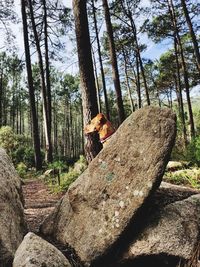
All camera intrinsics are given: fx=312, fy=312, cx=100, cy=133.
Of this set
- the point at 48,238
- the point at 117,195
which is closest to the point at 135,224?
the point at 117,195

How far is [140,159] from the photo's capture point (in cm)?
363

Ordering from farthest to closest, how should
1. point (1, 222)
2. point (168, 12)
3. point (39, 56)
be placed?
point (168, 12)
point (39, 56)
point (1, 222)

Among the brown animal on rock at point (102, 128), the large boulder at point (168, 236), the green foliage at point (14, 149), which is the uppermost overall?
the green foliage at point (14, 149)

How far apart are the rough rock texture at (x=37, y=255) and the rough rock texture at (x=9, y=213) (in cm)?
16

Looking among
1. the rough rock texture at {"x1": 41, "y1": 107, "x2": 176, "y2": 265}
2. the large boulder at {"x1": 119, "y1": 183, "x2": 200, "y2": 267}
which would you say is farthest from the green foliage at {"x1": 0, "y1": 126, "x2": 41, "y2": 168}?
the large boulder at {"x1": 119, "y1": 183, "x2": 200, "y2": 267}

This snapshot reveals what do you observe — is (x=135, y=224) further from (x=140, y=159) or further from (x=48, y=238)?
(x=48, y=238)

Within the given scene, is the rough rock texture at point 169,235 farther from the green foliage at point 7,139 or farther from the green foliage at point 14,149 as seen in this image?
the green foliage at point 7,139

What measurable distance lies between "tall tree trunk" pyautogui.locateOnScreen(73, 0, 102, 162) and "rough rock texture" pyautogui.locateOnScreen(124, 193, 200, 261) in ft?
10.6

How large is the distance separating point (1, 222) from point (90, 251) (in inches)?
40.3

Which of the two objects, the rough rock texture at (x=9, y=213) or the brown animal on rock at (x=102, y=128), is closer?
the rough rock texture at (x=9, y=213)

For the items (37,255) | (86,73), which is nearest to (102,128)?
(86,73)

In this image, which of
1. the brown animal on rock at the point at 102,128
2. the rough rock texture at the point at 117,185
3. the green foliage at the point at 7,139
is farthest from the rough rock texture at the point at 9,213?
the green foliage at the point at 7,139

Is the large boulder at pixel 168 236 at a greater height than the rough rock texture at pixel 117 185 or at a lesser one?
lesser

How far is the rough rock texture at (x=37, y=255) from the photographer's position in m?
2.78
